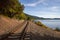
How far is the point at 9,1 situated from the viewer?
3228 centimetres

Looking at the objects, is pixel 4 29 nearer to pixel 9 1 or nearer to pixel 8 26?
pixel 8 26

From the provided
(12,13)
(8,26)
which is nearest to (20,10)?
(12,13)

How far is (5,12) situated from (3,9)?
2.82 feet

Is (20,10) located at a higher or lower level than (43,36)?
higher

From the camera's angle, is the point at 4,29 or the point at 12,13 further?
the point at 12,13

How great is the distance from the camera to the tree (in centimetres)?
3234

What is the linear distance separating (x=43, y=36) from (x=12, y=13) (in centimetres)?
1382

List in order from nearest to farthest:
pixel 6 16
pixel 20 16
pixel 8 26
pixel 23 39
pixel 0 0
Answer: pixel 23 39, pixel 8 26, pixel 0 0, pixel 6 16, pixel 20 16

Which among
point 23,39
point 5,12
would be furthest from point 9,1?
point 23,39

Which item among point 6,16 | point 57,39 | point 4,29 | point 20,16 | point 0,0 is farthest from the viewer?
point 20,16

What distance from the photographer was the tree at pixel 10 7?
106 ft

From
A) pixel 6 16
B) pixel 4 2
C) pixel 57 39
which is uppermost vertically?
pixel 4 2

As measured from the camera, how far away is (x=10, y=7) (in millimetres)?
33781

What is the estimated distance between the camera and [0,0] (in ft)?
105
